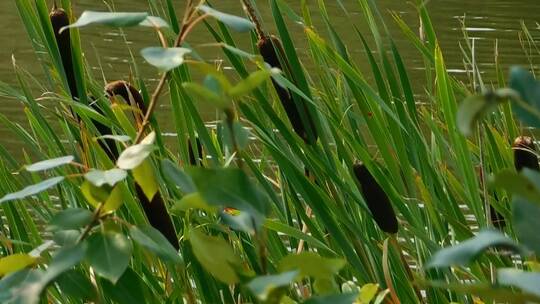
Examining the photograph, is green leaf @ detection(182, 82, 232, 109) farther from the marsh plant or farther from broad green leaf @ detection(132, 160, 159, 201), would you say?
broad green leaf @ detection(132, 160, 159, 201)

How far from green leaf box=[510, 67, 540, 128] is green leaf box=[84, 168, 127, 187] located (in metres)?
0.20

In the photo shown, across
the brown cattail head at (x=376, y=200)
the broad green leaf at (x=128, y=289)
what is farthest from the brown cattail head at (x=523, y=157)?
the broad green leaf at (x=128, y=289)

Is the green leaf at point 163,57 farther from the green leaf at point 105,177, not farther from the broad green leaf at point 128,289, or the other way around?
the broad green leaf at point 128,289

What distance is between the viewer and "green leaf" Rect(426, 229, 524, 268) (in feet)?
1.39

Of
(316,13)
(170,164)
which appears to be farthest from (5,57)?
(170,164)

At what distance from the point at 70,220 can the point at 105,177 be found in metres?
0.03

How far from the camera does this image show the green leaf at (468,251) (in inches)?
16.7

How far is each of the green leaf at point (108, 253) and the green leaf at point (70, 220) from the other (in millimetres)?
11

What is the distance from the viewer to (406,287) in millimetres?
1169

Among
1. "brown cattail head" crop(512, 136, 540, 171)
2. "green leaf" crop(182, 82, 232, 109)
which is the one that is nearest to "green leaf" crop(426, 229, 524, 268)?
"green leaf" crop(182, 82, 232, 109)

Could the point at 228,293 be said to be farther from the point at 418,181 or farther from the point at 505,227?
the point at 505,227

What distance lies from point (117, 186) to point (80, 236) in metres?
0.03

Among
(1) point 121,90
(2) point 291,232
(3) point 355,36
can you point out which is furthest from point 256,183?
(3) point 355,36

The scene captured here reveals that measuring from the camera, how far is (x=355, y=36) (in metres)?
9.54
